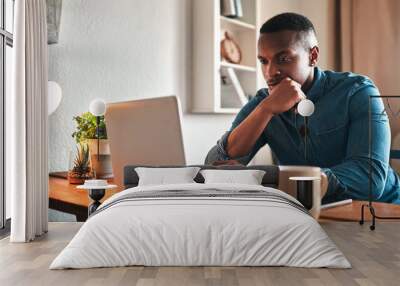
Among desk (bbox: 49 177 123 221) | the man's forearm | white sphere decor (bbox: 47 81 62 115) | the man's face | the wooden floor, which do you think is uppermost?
the man's face

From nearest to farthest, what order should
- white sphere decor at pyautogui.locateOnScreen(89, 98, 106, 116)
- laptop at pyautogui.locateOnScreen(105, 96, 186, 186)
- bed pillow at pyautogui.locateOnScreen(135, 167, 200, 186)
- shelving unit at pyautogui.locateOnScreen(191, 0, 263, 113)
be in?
laptop at pyautogui.locateOnScreen(105, 96, 186, 186), bed pillow at pyautogui.locateOnScreen(135, 167, 200, 186), white sphere decor at pyautogui.locateOnScreen(89, 98, 106, 116), shelving unit at pyautogui.locateOnScreen(191, 0, 263, 113)

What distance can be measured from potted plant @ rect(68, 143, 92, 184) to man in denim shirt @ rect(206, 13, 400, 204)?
3.38ft

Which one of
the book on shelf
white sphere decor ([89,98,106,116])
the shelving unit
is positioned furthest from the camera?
the book on shelf

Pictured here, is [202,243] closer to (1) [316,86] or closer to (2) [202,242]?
(2) [202,242]

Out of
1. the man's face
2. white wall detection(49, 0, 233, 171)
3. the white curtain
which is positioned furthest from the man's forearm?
the white curtain

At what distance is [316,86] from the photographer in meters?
4.89

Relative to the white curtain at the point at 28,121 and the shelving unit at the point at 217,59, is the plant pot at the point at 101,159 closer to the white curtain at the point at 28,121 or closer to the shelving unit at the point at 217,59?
the white curtain at the point at 28,121

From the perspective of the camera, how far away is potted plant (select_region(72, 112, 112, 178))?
468 cm

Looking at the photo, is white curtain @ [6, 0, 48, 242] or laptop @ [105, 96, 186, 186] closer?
white curtain @ [6, 0, 48, 242]

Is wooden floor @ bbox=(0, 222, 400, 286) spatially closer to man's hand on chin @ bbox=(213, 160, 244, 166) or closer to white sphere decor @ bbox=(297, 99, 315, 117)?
white sphere decor @ bbox=(297, 99, 315, 117)

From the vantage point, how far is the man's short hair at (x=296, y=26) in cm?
500

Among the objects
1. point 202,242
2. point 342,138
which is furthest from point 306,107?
point 202,242

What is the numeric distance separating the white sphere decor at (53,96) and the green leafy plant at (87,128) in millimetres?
197

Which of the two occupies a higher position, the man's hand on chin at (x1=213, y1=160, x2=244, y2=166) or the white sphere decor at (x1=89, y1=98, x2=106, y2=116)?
the white sphere decor at (x1=89, y1=98, x2=106, y2=116)
